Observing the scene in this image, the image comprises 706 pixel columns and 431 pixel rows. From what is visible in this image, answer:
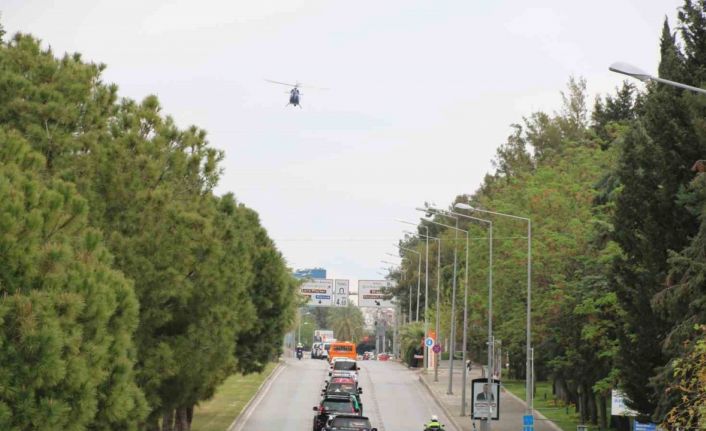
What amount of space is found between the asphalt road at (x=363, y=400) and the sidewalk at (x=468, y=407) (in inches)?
22.7

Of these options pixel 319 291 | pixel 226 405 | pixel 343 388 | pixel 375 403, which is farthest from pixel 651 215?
pixel 319 291

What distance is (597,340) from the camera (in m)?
50.3

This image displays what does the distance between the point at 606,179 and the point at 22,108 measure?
2665 centimetres

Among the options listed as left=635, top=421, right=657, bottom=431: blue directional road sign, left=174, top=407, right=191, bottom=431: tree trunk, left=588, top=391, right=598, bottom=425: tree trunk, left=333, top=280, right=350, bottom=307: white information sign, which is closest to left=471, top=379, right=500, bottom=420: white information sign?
left=588, top=391, right=598, bottom=425: tree trunk

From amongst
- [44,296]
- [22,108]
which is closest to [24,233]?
[44,296]

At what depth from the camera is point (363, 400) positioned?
70.4 meters

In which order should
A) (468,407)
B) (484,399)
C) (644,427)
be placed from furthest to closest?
(468,407)
(484,399)
(644,427)

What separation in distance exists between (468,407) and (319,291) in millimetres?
76366

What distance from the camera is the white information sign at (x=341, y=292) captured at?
5615 inches

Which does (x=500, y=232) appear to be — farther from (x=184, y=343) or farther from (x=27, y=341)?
(x=27, y=341)

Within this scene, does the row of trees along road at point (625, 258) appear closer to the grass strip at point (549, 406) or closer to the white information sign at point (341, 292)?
the grass strip at point (549, 406)

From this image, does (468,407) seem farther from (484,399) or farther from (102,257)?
(102,257)

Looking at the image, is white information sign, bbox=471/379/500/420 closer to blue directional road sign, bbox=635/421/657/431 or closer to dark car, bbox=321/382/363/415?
dark car, bbox=321/382/363/415

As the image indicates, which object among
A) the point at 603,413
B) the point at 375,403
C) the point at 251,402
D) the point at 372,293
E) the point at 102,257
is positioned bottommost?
the point at 603,413
